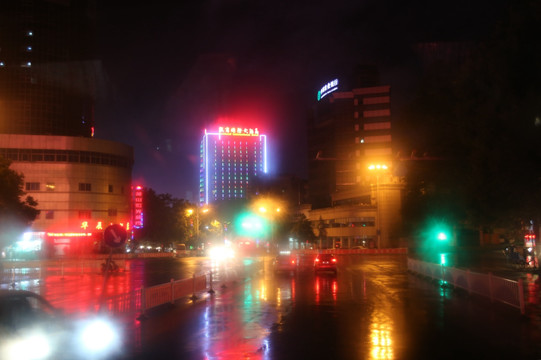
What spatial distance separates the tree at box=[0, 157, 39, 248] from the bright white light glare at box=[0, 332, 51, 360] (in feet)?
117

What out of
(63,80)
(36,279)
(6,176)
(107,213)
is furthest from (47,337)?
(63,80)

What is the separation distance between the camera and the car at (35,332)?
8375 millimetres

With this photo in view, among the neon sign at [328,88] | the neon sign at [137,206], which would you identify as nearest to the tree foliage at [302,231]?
the neon sign at [137,206]

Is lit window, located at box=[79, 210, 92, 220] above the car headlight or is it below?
above

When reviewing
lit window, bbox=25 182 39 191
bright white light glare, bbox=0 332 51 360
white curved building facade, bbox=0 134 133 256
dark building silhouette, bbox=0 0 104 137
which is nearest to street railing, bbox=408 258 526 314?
bright white light glare, bbox=0 332 51 360

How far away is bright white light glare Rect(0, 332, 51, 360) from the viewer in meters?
8.25

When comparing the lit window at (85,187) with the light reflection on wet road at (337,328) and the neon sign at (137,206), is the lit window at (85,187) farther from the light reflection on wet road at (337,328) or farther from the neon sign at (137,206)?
the light reflection on wet road at (337,328)

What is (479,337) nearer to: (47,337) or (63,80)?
(47,337)

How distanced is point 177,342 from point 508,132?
14.1 metres

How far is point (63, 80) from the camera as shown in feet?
407

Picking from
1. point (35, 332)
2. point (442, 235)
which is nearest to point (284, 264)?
point (35, 332)

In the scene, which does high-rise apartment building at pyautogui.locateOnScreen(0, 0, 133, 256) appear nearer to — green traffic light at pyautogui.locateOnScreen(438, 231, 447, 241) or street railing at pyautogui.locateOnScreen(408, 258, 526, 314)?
green traffic light at pyautogui.locateOnScreen(438, 231, 447, 241)

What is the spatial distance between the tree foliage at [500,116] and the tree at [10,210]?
3455cm

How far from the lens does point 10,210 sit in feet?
141
